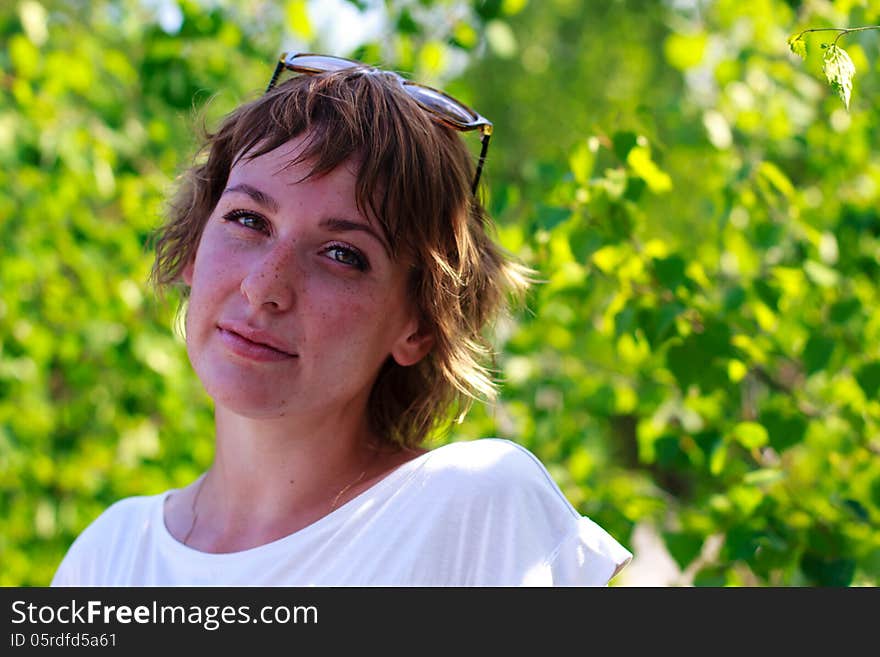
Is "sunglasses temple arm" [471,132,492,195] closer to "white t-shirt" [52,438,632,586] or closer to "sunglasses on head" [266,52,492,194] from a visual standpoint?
"sunglasses on head" [266,52,492,194]

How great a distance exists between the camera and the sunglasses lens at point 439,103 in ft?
5.68

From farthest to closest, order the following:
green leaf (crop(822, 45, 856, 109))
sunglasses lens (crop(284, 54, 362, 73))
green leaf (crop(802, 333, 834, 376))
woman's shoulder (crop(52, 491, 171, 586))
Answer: green leaf (crop(802, 333, 834, 376))
woman's shoulder (crop(52, 491, 171, 586))
sunglasses lens (crop(284, 54, 362, 73))
green leaf (crop(822, 45, 856, 109))

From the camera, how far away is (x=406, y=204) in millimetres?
1637

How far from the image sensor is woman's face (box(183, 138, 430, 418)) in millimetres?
1567

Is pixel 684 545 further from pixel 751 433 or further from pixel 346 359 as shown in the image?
pixel 346 359

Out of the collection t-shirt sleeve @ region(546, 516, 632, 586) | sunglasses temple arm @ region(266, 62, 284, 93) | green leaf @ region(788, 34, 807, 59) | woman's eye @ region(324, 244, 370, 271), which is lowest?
t-shirt sleeve @ region(546, 516, 632, 586)

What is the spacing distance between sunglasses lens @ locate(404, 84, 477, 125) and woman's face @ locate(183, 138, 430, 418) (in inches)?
8.9

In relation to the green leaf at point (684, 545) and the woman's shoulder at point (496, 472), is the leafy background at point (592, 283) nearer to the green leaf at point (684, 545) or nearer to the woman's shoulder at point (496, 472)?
the green leaf at point (684, 545)

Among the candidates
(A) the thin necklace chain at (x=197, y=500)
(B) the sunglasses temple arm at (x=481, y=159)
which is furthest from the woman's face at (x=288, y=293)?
(B) the sunglasses temple arm at (x=481, y=159)

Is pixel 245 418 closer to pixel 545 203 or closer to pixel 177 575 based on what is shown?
pixel 177 575

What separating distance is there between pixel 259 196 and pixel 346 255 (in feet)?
0.59

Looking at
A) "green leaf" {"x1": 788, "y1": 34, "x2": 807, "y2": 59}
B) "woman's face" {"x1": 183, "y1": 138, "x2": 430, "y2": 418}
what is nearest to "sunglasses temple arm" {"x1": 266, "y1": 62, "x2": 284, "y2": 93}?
"woman's face" {"x1": 183, "y1": 138, "x2": 430, "y2": 418}

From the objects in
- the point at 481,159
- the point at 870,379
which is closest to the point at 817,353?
the point at 870,379
